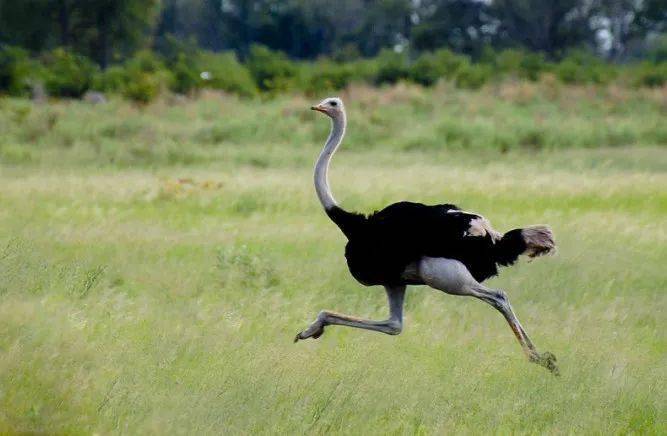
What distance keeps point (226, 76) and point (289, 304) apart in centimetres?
2637

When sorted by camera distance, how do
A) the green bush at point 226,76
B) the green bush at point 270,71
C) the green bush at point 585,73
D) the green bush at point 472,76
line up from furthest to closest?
the green bush at point 270,71 < the green bush at point 585,73 < the green bush at point 472,76 < the green bush at point 226,76

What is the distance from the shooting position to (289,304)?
304 inches

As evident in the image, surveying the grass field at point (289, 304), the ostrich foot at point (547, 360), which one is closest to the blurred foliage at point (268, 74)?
the grass field at point (289, 304)

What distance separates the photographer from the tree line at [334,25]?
1807 inches

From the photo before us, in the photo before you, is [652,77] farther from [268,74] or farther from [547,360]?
[547,360]

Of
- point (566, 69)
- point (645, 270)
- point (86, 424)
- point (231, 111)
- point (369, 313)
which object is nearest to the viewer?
point (86, 424)

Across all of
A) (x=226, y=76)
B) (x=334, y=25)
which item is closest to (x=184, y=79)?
(x=226, y=76)

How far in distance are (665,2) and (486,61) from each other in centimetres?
970

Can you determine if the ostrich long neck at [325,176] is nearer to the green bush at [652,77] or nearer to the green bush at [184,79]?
the green bush at [184,79]

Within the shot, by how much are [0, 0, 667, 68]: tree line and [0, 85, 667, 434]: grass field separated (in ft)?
94.0

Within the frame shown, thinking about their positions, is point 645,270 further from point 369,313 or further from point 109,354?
point 109,354

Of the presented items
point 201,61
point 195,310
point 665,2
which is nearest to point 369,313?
point 195,310

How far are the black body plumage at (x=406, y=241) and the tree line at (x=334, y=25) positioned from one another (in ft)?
129

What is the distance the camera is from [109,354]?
233 inches
